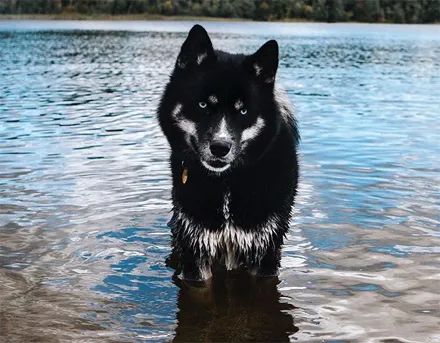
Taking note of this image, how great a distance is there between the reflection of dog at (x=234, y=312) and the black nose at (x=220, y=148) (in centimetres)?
181

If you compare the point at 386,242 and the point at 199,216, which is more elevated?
the point at 199,216

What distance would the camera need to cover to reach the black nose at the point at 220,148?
6758mm

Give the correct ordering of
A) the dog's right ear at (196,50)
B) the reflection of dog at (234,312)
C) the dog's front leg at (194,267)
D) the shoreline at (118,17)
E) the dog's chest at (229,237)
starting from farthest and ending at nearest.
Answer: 1. the shoreline at (118,17)
2. the dog's front leg at (194,267)
3. the dog's chest at (229,237)
4. the dog's right ear at (196,50)
5. the reflection of dog at (234,312)

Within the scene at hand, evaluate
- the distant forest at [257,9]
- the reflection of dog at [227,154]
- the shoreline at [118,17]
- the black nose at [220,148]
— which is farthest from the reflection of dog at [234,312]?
the shoreline at [118,17]

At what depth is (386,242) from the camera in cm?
966

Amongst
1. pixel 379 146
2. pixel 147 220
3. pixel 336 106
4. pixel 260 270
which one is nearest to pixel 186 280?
pixel 260 270

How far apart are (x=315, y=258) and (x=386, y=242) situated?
134 cm

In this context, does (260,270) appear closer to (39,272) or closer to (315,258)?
(315,258)

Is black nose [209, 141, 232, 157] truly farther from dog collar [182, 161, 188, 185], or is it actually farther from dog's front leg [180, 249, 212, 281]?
dog's front leg [180, 249, 212, 281]

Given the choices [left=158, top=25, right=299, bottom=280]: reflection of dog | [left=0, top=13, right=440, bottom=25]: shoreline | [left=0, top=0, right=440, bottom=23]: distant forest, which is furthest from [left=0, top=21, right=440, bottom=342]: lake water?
[left=0, top=13, right=440, bottom=25]: shoreline

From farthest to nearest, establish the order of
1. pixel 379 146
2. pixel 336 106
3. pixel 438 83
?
pixel 438 83 < pixel 336 106 < pixel 379 146

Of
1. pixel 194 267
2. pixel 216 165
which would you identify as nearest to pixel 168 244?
pixel 194 267

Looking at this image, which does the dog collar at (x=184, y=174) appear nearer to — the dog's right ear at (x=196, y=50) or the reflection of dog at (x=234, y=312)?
the dog's right ear at (x=196, y=50)

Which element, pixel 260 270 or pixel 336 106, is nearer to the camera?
pixel 260 270
